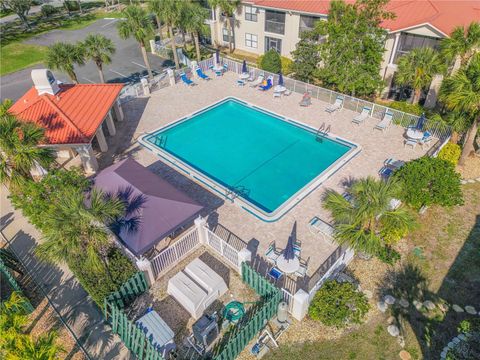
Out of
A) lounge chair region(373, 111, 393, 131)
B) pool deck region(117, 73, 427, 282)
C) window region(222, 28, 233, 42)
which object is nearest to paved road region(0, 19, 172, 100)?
pool deck region(117, 73, 427, 282)

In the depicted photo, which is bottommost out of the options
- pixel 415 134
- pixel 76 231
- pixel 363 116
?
pixel 363 116

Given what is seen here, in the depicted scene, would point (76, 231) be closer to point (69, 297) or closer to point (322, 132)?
point (69, 297)

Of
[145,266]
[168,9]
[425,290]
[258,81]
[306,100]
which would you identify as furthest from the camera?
[258,81]

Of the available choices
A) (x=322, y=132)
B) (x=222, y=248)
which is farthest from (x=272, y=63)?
(x=222, y=248)

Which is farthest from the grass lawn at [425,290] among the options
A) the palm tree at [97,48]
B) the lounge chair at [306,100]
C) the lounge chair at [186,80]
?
the palm tree at [97,48]

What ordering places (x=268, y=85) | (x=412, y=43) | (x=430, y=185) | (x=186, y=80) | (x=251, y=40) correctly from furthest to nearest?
1. (x=251, y=40)
2. (x=186, y=80)
3. (x=268, y=85)
4. (x=412, y=43)
5. (x=430, y=185)

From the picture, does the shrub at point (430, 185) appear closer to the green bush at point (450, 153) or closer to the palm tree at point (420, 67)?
the green bush at point (450, 153)

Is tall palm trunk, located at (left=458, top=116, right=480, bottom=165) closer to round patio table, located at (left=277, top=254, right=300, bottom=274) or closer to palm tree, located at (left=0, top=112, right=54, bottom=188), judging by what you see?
round patio table, located at (left=277, top=254, right=300, bottom=274)
